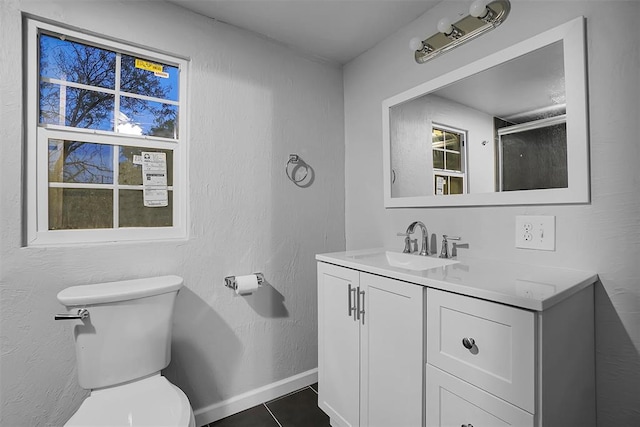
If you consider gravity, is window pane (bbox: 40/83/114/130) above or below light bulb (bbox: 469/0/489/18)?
below

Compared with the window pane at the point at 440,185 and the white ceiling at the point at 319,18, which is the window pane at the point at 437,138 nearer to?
the window pane at the point at 440,185

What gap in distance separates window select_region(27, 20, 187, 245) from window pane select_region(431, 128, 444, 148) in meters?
1.36

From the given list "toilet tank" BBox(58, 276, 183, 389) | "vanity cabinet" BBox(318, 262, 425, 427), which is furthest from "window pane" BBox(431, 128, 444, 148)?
"toilet tank" BBox(58, 276, 183, 389)

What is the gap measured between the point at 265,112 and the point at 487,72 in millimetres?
1214

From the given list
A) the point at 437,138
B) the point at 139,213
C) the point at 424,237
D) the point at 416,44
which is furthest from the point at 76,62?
the point at 424,237

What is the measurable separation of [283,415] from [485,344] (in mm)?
1311

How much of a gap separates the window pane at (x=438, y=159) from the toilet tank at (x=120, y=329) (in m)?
1.43

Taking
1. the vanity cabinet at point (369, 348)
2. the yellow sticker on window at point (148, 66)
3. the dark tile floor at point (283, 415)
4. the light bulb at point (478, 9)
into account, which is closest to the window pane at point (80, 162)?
the yellow sticker on window at point (148, 66)

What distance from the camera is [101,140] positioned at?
4.81ft

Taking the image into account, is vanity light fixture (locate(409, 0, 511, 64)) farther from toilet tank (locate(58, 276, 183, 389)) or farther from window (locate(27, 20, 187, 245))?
toilet tank (locate(58, 276, 183, 389))

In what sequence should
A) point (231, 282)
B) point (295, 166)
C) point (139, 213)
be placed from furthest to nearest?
point (295, 166) < point (231, 282) < point (139, 213)

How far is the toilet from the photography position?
1.11 m

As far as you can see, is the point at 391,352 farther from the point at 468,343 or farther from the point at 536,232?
the point at 536,232

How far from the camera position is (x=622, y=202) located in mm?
1030
